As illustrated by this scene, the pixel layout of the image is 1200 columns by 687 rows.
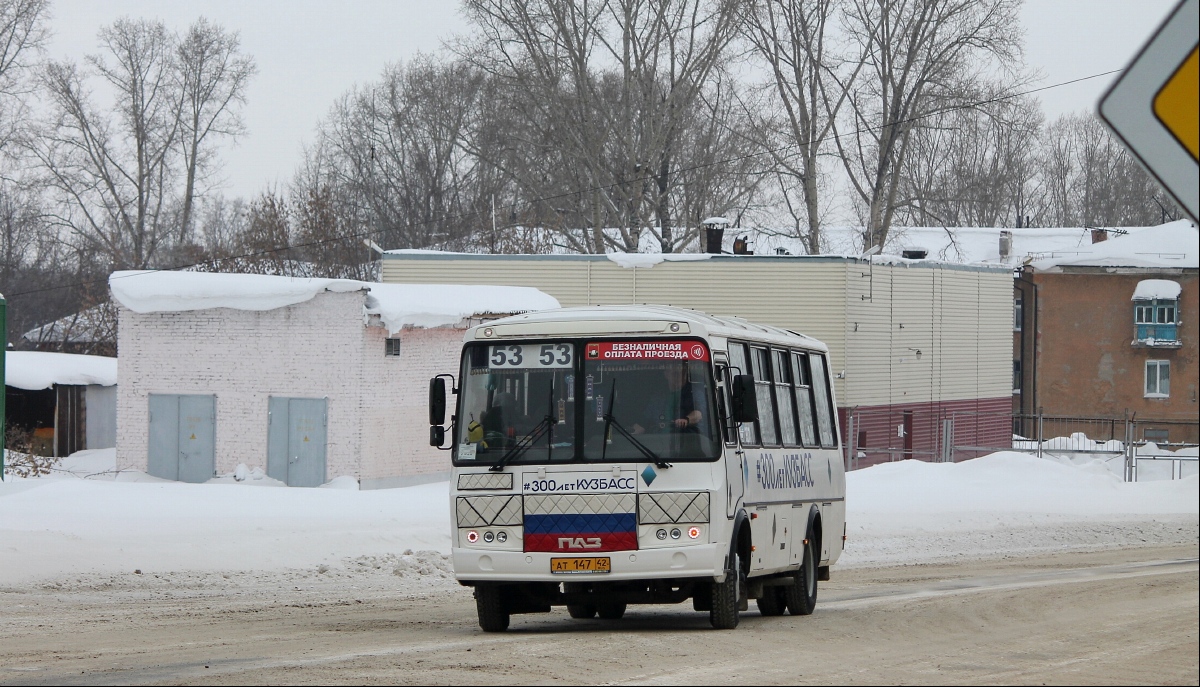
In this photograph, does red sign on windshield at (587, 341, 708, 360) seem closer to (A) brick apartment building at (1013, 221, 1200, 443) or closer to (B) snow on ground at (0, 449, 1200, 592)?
(B) snow on ground at (0, 449, 1200, 592)

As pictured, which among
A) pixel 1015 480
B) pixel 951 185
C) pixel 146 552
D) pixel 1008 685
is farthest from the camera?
pixel 951 185

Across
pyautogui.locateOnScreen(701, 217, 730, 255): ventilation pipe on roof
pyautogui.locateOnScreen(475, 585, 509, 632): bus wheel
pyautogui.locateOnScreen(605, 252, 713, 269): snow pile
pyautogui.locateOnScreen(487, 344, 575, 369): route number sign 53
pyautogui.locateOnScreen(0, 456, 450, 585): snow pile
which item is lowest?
pyautogui.locateOnScreen(0, 456, 450, 585): snow pile

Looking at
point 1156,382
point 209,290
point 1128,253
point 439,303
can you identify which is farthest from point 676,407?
point 1156,382

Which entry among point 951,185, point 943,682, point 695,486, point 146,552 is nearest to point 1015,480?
point 146,552

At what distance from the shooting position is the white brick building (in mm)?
30000

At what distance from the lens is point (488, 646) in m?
11.4

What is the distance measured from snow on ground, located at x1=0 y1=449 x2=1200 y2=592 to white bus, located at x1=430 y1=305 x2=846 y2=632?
5533mm

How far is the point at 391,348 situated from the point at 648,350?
60.6 ft

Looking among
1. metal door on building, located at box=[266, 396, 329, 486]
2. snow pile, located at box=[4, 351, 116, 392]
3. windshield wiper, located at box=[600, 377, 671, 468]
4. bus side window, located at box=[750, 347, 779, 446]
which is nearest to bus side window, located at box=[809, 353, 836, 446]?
bus side window, located at box=[750, 347, 779, 446]

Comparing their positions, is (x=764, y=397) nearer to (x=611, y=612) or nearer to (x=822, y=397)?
(x=611, y=612)

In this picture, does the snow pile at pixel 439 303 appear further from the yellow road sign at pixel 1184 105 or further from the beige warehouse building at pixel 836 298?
the yellow road sign at pixel 1184 105

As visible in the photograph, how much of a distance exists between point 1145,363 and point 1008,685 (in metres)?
38.9

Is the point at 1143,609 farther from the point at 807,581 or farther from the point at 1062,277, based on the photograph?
the point at 1062,277

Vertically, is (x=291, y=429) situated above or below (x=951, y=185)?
below
